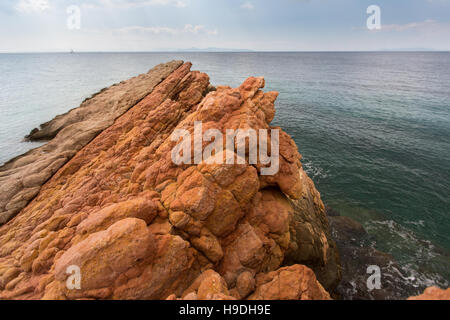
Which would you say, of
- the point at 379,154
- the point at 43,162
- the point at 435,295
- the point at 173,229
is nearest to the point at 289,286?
the point at 435,295

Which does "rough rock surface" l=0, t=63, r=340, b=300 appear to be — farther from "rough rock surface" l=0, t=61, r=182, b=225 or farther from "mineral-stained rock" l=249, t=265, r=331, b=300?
"rough rock surface" l=0, t=61, r=182, b=225

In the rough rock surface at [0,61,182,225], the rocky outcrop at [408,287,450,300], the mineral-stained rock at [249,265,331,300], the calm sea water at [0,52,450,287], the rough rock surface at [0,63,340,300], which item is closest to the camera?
the rocky outcrop at [408,287,450,300]

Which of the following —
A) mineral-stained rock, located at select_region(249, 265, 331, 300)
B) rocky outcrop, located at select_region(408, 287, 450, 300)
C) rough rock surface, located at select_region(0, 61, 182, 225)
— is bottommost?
mineral-stained rock, located at select_region(249, 265, 331, 300)

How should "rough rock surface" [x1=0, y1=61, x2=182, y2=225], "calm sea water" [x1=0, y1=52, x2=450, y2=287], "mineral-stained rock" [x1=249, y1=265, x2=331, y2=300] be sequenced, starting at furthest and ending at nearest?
"calm sea water" [x1=0, y1=52, x2=450, y2=287] < "rough rock surface" [x1=0, y1=61, x2=182, y2=225] < "mineral-stained rock" [x1=249, y1=265, x2=331, y2=300]

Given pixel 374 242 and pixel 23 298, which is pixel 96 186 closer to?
pixel 23 298

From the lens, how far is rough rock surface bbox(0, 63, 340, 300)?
26.7 feet

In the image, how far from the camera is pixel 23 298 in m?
8.20

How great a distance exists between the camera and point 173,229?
9867 mm

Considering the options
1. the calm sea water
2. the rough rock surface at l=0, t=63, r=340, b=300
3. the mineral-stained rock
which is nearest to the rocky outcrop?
the mineral-stained rock

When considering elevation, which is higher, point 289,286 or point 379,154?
point 379,154

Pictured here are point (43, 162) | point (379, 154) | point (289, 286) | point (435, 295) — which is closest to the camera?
point (435, 295)

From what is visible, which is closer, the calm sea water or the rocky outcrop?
the rocky outcrop

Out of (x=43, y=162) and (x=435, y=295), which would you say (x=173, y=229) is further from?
(x=43, y=162)

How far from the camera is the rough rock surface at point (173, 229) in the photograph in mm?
8125
